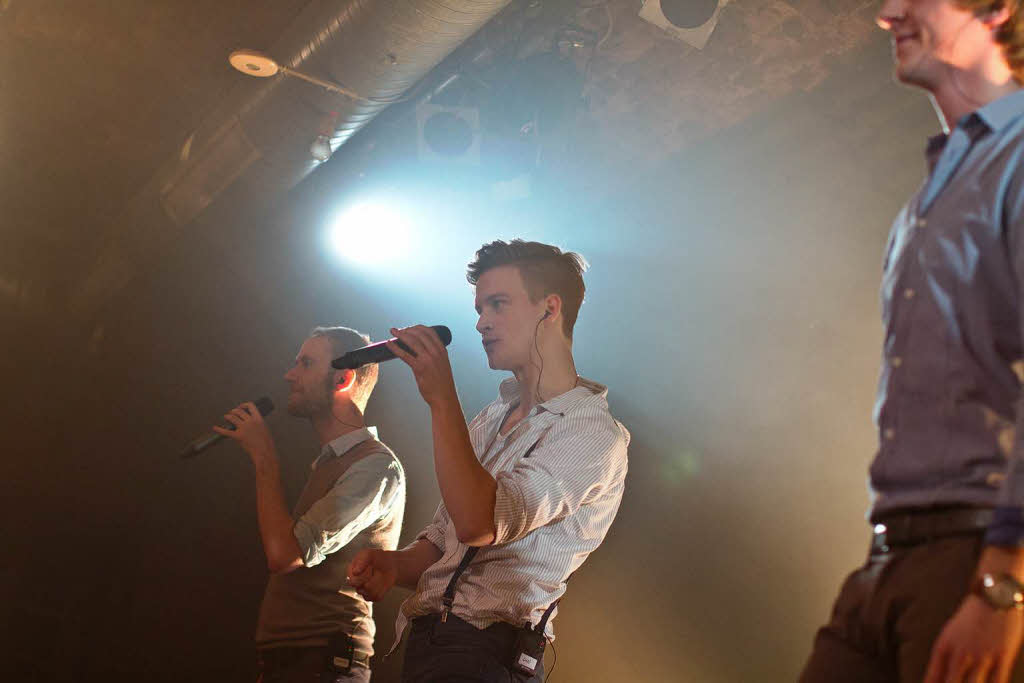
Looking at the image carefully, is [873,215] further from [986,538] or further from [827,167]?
[986,538]

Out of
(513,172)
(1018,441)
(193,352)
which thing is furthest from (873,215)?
(193,352)

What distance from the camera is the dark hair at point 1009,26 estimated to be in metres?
1.04

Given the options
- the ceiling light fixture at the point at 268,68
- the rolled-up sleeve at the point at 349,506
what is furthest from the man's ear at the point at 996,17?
the ceiling light fixture at the point at 268,68

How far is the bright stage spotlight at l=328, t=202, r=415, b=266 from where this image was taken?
13.8 ft

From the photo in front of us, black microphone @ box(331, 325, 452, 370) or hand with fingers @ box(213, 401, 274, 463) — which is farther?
hand with fingers @ box(213, 401, 274, 463)

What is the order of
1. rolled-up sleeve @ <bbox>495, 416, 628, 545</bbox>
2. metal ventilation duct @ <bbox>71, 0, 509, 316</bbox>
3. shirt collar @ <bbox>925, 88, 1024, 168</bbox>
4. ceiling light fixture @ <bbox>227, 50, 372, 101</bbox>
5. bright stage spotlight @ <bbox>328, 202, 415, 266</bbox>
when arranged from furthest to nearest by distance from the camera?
bright stage spotlight @ <bbox>328, 202, 415, 266</bbox> < ceiling light fixture @ <bbox>227, 50, 372, 101</bbox> < metal ventilation duct @ <bbox>71, 0, 509, 316</bbox> < rolled-up sleeve @ <bbox>495, 416, 628, 545</bbox> < shirt collar @ <bbox>925, 88, 1024, 168</bbox>

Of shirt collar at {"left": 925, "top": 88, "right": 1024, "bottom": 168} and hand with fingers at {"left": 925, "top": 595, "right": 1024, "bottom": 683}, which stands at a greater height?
shirt collar at {"left": 925, "top": 88, "right": 1024, "bottom": 168}

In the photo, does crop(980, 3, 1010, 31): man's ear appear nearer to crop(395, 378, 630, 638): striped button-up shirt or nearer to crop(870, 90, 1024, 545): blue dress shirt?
crop(870, 90, 1024, 545): blue dress shirt

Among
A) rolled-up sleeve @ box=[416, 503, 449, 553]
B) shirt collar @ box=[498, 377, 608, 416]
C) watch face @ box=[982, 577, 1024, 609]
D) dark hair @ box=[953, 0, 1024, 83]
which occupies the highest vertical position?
dark hair @ box=[953, 0, 1024, 83]

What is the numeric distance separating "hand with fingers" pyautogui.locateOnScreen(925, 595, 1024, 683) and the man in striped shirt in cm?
87

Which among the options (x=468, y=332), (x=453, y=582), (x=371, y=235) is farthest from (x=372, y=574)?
(x=371, y=235)

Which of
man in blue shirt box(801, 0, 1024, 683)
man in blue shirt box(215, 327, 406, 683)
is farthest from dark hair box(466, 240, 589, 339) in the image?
man in blue shirt box(801, 0, 1024, 683)

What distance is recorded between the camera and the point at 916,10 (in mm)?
1096

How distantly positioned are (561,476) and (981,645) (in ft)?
3.08
